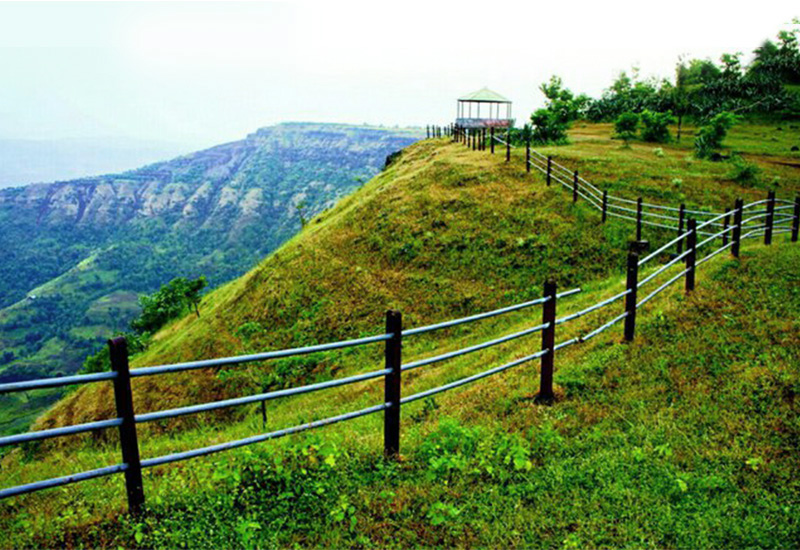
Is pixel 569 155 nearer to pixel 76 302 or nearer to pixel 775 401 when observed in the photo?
pixel 775 401

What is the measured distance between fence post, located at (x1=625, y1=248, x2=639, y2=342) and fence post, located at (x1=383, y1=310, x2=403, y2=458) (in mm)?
4051

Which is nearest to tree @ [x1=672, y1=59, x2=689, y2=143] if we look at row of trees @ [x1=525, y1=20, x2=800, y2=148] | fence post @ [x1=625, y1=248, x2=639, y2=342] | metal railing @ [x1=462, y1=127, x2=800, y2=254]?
row of trees @ [x1=525, y1=20, x2=800, y2=148]

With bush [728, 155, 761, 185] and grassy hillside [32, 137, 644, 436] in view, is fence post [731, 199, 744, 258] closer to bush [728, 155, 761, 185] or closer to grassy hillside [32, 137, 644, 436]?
grassy hillside [32, 137, 644, 436]

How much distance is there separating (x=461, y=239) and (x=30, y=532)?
62.4 feet

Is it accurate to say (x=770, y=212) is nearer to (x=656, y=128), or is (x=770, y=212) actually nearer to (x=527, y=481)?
(x=527, y=481)

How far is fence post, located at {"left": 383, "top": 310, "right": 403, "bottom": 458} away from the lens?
5.04m

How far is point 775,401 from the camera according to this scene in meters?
5.95

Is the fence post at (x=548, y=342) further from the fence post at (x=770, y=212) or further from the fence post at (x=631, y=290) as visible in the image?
the fence post at (x=770, y=212)

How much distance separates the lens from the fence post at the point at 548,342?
6.31 m

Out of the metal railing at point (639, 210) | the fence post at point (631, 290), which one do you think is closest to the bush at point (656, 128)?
the metal railing at point (639, 210)

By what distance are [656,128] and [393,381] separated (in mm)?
38645

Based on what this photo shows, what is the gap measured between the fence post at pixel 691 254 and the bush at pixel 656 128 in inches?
1248

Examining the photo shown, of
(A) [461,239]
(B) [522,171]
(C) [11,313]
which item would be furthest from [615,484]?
(C) [11,313]

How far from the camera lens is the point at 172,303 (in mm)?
44188
